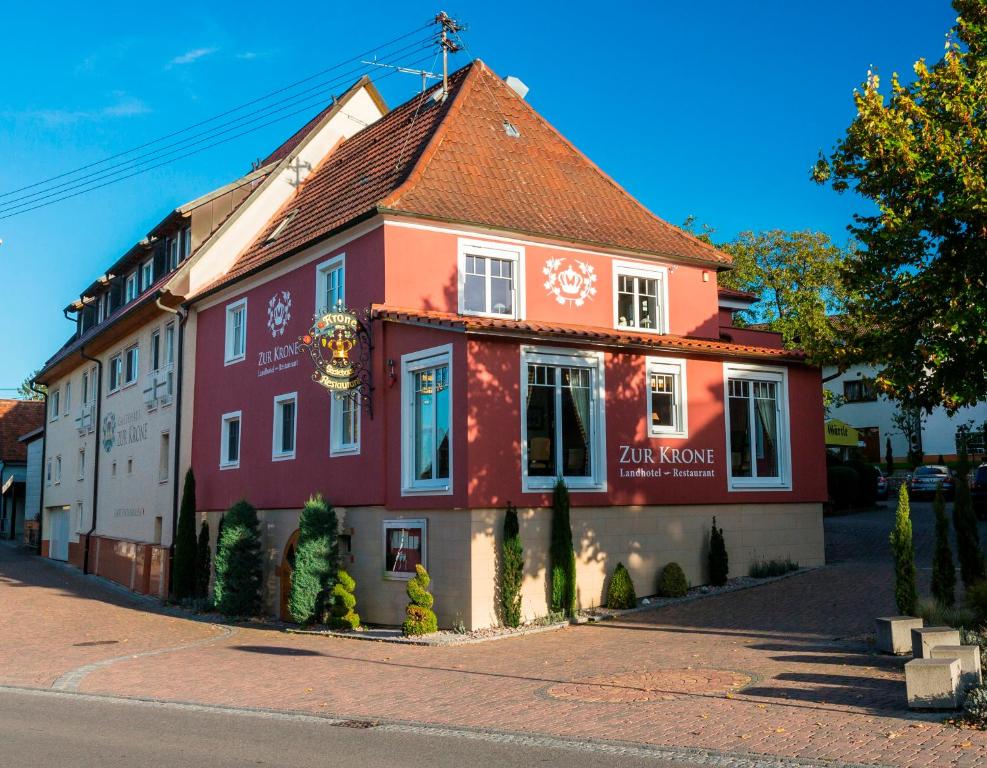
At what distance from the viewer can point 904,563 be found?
548 inches

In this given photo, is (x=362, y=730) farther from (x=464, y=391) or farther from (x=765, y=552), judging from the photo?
(x=765, y=552)

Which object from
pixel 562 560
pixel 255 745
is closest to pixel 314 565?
pixel 562 560

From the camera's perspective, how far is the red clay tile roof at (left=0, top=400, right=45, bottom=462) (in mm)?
55438

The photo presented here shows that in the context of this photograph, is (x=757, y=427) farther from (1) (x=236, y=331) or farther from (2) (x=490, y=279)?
(1) (x=236, y=331)

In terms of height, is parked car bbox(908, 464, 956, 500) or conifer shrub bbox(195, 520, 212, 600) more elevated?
parked car bbox(908, 464, 956, 500)

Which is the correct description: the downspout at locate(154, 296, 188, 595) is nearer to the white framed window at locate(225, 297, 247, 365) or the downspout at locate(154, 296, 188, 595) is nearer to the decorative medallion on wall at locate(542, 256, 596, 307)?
the white framed window at locate(225, 297, 247, 365)

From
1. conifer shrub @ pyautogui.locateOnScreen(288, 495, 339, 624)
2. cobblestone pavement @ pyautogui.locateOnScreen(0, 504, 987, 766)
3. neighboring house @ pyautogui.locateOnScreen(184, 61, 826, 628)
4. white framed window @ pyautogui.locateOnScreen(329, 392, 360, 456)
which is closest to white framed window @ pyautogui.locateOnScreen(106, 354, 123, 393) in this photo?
neighboring house @ pyautogui.locateOnScreen(184, 61, 826, 628)

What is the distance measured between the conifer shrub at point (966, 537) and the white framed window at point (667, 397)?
611 cm

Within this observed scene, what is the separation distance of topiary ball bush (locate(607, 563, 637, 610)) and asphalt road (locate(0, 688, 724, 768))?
8.52m

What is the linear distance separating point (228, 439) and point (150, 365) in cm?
618

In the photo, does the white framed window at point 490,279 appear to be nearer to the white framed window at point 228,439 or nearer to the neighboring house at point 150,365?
the white framed window at point 228,439

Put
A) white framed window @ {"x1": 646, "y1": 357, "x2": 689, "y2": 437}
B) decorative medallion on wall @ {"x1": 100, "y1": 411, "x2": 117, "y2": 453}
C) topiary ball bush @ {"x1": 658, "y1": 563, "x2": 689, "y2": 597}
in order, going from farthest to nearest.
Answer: decorative medallion on wall @ {"x1": 100, "y1": 411, "x2": 117, "y2": 453} < white framed window @ {"x1": 646, "y1": 357, "x2": 689, "y2": 437} < topiary ball bush @ {"x1": 658, "y1": 563, "x2": 689, "y2": 597}

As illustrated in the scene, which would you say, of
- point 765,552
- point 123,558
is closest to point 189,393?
point 123,558

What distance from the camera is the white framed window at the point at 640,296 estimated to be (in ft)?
74.1
